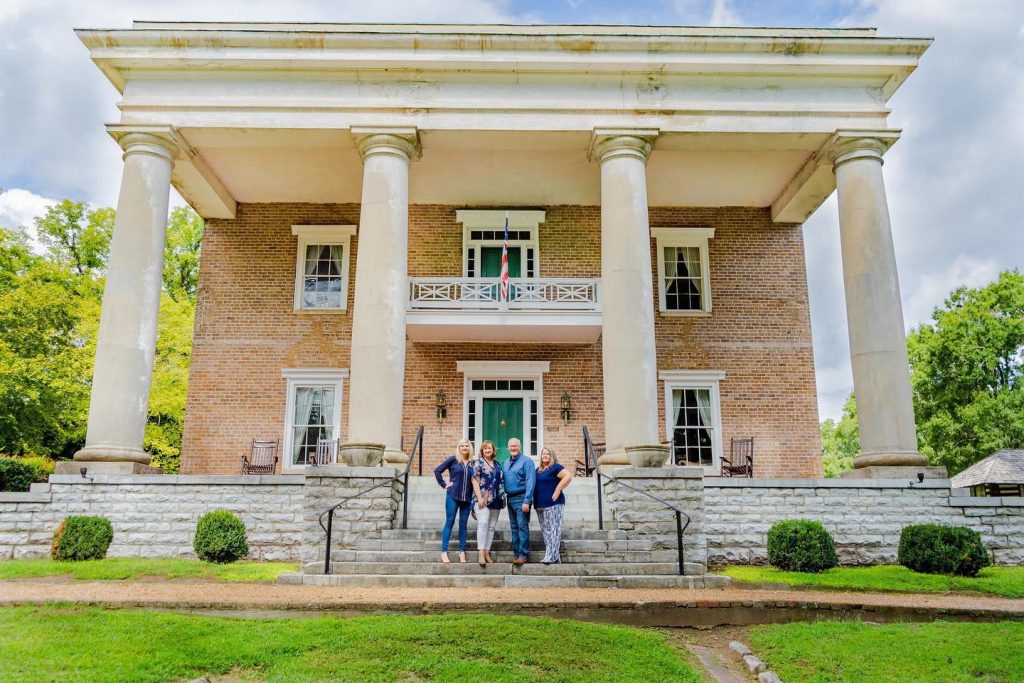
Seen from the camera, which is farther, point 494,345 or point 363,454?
point 494,345

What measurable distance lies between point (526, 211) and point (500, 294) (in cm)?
274

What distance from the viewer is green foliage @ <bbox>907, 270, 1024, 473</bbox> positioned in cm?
3272

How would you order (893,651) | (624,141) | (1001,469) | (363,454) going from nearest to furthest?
(893,651) < (363,454) < (624,141) < (1001,469)

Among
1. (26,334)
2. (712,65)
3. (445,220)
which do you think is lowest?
(26,334)

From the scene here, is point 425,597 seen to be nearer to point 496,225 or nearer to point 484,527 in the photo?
point 484,527

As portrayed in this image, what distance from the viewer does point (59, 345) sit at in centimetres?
2530

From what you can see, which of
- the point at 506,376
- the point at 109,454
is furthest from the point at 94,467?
the point at 506,376

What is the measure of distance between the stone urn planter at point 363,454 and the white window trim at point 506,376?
5241mm

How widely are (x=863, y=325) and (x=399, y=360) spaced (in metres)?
8.53

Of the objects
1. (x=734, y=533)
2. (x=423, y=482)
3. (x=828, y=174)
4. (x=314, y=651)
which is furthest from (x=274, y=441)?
(x=828, y=174)

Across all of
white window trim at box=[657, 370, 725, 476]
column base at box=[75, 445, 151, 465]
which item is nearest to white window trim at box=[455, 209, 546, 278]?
white window trim at box=[657, 370, 725, 476]

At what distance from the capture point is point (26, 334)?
24.3 m

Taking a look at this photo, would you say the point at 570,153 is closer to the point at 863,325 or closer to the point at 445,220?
the point at 445,220

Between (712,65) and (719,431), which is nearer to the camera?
(712,65)
